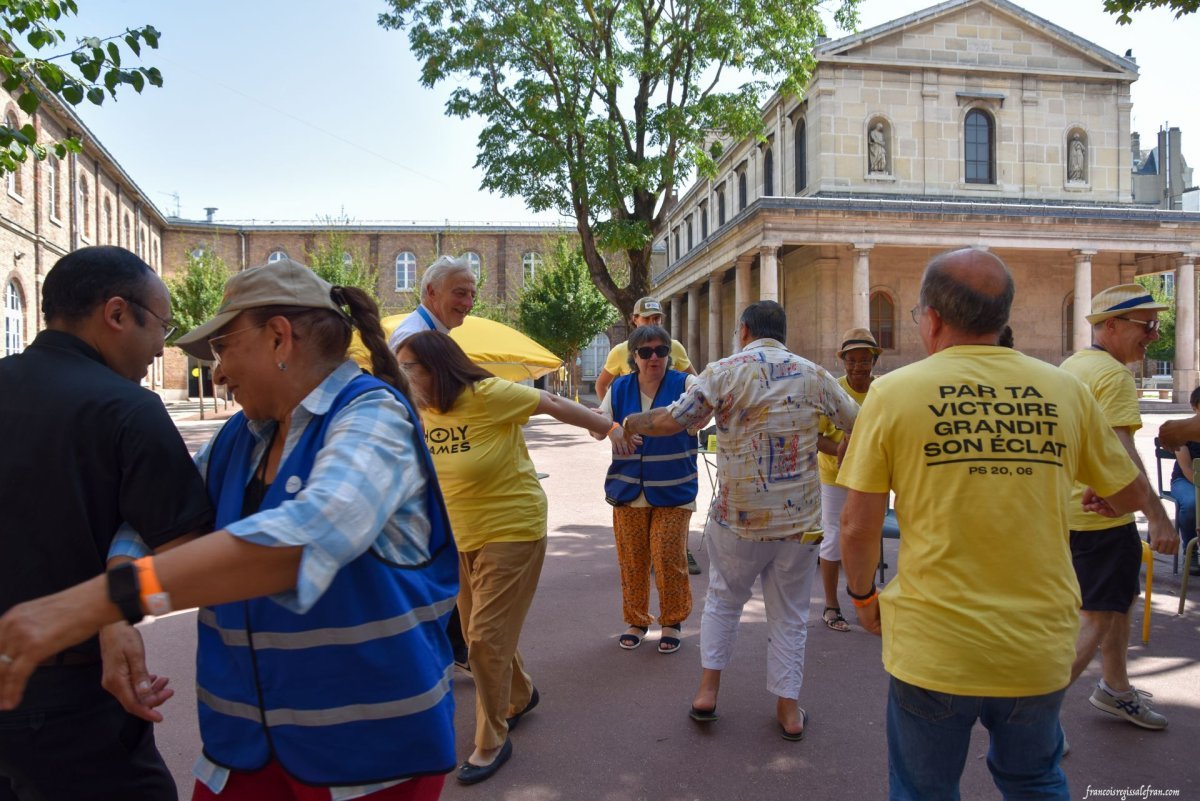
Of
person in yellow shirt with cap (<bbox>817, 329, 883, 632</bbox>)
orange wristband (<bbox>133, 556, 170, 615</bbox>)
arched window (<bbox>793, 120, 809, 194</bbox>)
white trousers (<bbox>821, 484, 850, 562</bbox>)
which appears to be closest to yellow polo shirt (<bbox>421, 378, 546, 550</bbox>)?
orange wristband (<bbox>133, 556, 170, 615</bbox>)

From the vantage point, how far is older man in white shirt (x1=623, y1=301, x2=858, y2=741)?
3.63 m

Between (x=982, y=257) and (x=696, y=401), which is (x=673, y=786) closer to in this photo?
(x=696, y=401)

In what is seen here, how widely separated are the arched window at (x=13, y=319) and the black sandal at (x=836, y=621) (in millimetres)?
28574

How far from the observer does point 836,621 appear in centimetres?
515

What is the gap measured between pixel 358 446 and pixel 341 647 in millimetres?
418

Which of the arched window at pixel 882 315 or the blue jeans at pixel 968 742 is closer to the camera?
the blue jeans at pixel 968 742

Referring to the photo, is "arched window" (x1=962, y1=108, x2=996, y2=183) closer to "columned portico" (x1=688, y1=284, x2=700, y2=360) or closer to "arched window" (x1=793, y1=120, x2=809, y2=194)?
"arched window" (x1=793, y1=120, x2=809, y2=194)

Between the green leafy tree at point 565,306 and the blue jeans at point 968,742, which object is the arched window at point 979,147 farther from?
the blue jeans at point 968,742

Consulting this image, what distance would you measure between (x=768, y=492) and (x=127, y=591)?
9.35 feet

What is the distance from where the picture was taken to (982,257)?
2.31m

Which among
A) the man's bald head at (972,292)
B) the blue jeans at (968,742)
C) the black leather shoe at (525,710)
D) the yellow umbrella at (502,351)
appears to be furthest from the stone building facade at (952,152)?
the blue jeans at (968,742)

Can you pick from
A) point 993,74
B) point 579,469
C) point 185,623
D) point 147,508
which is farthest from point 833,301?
point 147,508

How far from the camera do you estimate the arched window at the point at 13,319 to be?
25.4m

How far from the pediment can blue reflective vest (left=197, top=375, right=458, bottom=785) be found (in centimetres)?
3170
